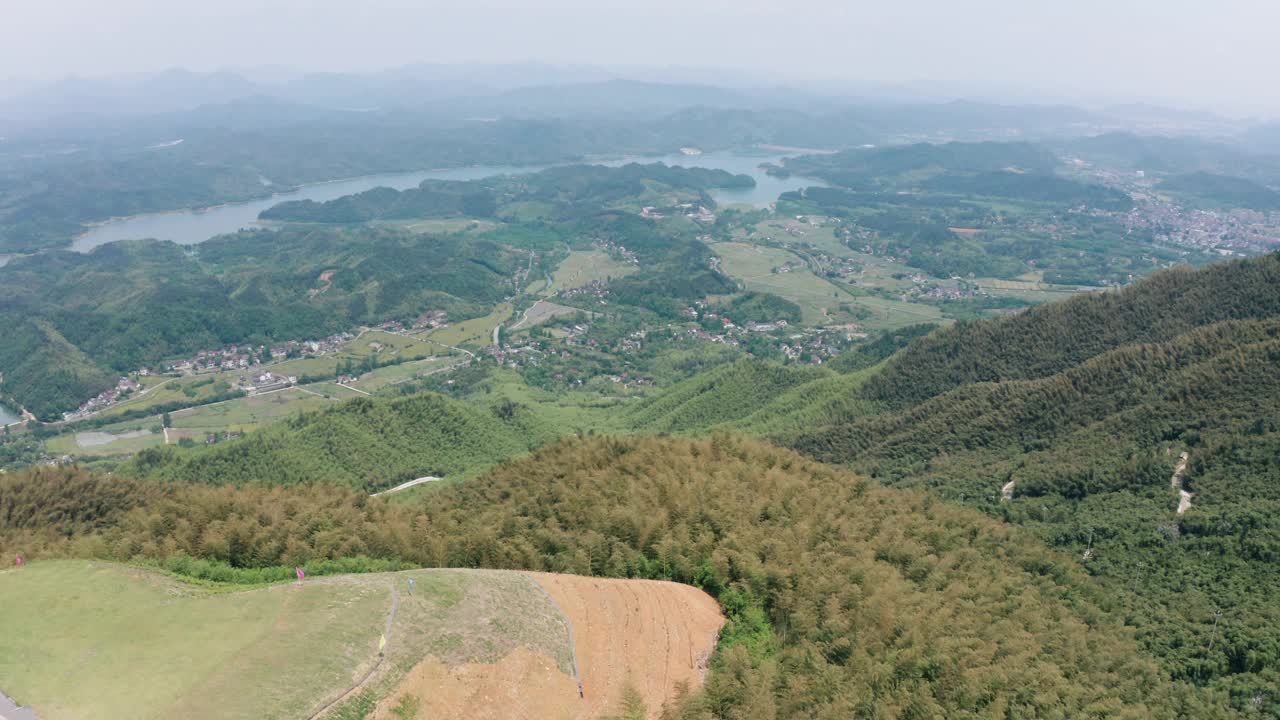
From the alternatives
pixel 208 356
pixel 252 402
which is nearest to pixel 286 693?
pixel 252 402

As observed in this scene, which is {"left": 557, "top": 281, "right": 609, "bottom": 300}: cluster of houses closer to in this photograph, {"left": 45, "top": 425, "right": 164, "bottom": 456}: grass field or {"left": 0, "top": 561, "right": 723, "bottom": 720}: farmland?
{"left": 45, "top": 425, "right": 164, "bottom": 456}: grass field

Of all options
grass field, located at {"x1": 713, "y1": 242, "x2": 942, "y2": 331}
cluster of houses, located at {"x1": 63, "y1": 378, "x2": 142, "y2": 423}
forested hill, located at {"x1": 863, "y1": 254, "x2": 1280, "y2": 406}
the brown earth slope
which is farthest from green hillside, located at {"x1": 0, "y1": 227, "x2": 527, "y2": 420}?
the brown earth slope

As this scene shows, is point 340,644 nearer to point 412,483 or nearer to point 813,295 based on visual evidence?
point 412,483

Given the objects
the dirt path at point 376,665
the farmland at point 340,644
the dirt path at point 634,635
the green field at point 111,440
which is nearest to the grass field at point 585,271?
the green field at point 111,440

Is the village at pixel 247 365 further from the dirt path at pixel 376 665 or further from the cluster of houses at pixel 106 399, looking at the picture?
the dirt path at pixel 376 665

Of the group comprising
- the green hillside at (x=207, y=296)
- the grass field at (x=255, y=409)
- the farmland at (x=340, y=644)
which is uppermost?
the farmland at (x=340, y=644)

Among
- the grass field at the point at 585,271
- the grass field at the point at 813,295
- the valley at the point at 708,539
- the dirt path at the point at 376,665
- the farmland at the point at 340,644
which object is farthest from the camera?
the grass field at the point at 585,271
